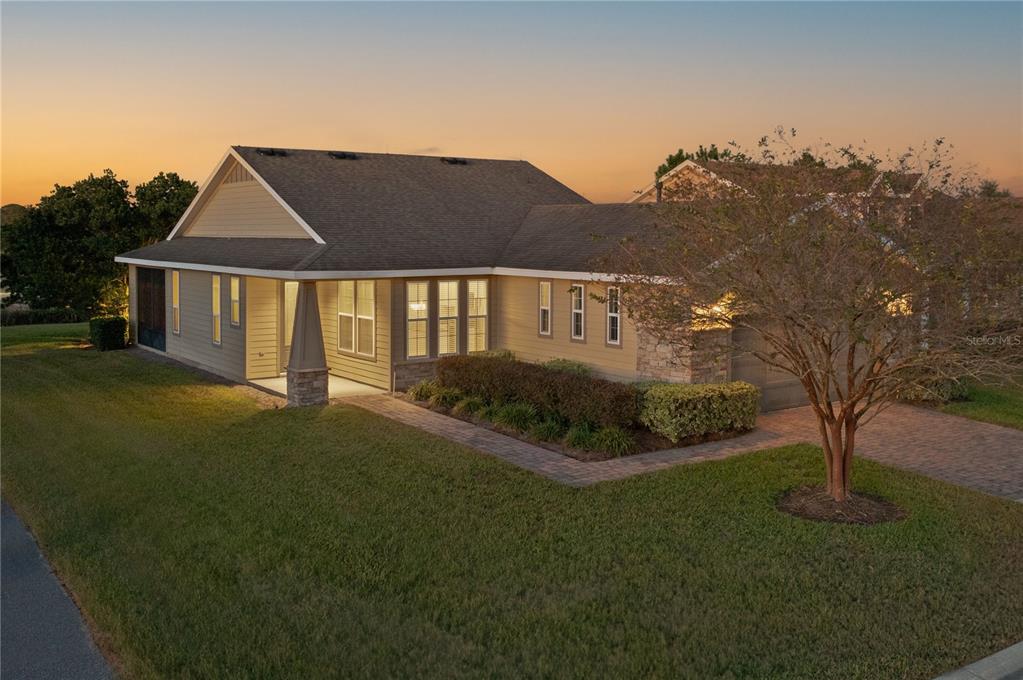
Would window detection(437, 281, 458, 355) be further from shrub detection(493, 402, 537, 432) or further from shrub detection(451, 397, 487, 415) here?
shrub detection(493, 402, 537, 432)

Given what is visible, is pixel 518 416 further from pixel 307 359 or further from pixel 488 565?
pixel 488 565

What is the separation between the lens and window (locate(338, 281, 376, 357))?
66.8 feet

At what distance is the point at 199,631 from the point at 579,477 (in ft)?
20.7

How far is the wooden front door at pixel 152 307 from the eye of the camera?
87.3 ft

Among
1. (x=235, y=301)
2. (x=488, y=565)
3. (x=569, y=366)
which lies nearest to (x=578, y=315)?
(x=569, y=366)

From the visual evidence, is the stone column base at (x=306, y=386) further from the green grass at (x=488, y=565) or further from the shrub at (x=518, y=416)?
the shrub at (x=518, y=416)

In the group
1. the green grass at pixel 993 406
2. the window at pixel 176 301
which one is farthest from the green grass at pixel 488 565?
the window at pixel 176 301

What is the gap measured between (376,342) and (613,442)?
7.73 meters

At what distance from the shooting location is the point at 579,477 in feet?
41.6

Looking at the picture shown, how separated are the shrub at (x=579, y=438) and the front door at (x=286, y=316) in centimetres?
939

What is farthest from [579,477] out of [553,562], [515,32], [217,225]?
[217,225]

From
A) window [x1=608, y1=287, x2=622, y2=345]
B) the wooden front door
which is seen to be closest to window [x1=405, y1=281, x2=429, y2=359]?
window [x1=608, y1=287, x2=622, y2=345]

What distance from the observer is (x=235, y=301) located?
71.6 feet

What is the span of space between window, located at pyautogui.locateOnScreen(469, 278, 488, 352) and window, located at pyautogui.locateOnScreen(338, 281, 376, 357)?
2.31 m
